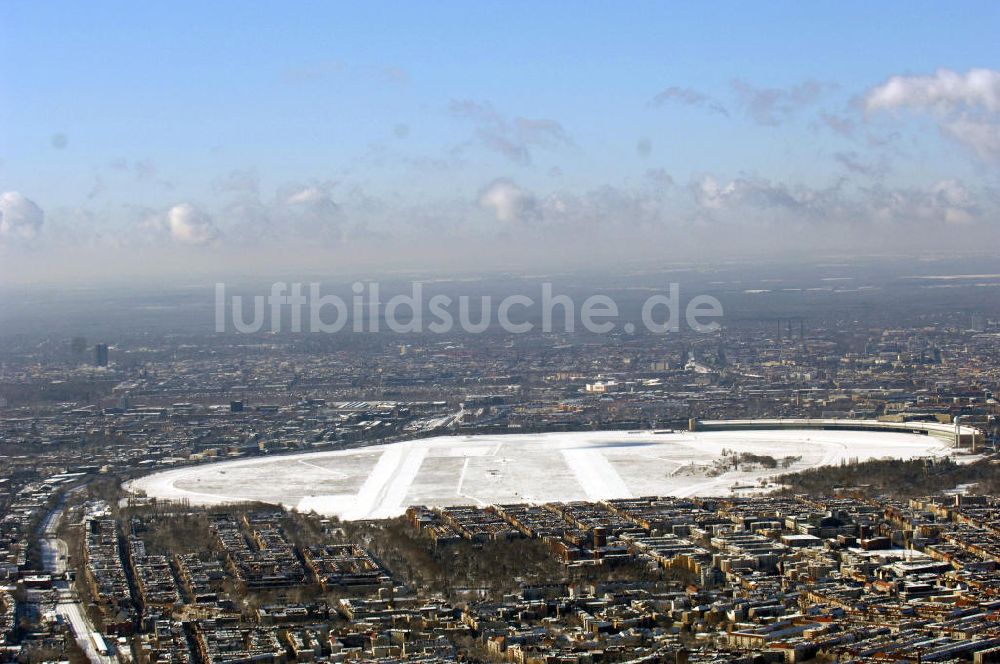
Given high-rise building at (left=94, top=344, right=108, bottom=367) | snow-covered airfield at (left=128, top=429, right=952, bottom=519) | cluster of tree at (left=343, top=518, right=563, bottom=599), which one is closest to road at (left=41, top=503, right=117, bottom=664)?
snow-covered airfield at (left=128, top=429, right=952, bottom=519)

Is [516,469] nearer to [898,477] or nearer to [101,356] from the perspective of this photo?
[898,477]

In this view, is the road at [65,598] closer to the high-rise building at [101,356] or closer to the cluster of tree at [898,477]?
the cluster of tree at [898,477]

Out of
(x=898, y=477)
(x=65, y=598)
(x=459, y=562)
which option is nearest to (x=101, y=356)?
(x=898, y=477)

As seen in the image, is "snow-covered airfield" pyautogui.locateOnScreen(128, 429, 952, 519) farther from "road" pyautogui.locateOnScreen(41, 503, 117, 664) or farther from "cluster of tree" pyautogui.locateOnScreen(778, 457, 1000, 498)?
"road" pyautogui.locateOnScreen(41, 503, 117, 664)

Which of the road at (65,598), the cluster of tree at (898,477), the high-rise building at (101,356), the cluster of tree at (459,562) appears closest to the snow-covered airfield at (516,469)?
the cluster of tree at (898,477)

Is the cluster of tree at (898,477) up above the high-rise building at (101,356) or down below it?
above
